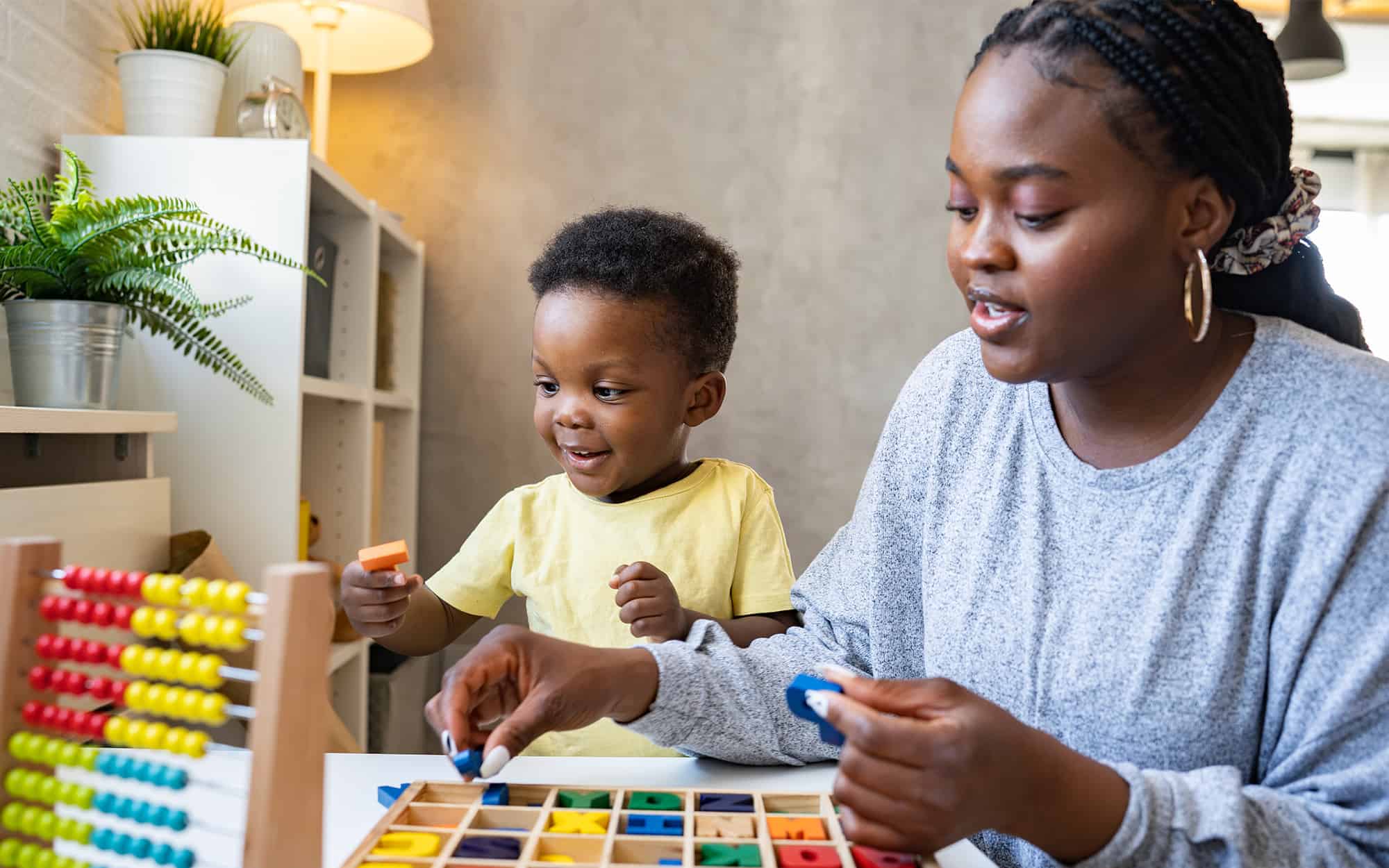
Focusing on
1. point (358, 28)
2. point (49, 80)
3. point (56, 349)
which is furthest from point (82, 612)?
point (358, 28)

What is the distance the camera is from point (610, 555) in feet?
4.50

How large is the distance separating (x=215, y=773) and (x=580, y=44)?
2340 millimetres

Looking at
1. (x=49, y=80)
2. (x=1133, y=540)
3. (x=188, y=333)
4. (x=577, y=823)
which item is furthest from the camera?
(x=49, y=80)

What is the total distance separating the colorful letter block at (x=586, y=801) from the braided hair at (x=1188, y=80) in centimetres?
60

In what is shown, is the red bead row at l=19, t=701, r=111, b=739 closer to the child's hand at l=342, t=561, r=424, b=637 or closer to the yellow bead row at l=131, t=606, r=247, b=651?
the yellow bead row at l=131, t=606, r=247, b=651

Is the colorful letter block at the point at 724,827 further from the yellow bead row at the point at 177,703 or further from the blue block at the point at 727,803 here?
the yellow bead row at the point at 177,703

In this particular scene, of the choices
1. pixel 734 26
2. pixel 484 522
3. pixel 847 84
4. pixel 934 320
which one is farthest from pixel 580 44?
pixel 484 522

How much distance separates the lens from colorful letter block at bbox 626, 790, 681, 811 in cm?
78

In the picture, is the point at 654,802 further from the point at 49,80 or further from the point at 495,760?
the point at 49,80

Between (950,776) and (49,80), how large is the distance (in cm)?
190

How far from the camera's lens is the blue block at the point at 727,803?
785mm

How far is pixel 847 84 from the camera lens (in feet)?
9.53

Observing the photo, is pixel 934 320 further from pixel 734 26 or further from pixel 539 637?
pixel 539 637

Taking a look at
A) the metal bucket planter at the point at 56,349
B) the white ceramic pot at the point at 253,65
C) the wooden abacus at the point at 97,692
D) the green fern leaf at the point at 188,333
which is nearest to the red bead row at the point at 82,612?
the wooden abacus at the point at 97,692
